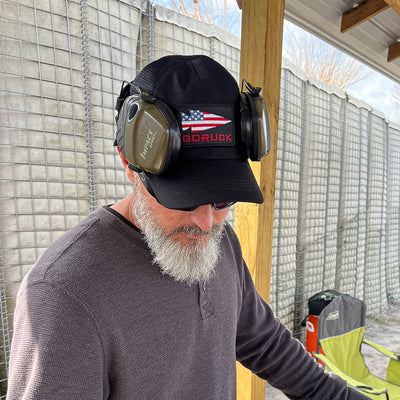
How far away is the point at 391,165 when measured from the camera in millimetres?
4832

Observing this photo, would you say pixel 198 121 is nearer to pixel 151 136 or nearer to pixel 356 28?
pixel 151 136

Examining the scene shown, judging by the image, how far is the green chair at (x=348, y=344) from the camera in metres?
2.43

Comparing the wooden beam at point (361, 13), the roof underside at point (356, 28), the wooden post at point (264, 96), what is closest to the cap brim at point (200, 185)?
the wooden post at point (264, 96)

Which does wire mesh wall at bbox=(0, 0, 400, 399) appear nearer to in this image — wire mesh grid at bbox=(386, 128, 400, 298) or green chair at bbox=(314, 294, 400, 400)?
green chair at bbox=(314, 294, 400, 400)

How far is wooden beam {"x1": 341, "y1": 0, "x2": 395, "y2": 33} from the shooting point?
2.35 m

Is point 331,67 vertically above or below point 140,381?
above

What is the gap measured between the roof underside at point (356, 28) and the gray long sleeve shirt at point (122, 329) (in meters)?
1.88

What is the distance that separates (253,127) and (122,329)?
1.60ft

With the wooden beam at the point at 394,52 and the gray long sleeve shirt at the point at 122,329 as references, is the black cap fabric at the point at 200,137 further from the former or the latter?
the wooden beam at the point at 394,52

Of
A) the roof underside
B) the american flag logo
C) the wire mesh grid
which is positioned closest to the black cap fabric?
the american flag logo

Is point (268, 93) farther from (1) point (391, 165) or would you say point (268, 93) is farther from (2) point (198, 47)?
(1) point (391, 165)

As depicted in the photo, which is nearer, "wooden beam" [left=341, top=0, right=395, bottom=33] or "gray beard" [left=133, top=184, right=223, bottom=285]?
"gray beard" [left=133, top=184, right=223, bottom=285]

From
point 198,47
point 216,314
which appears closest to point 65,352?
point 216,314

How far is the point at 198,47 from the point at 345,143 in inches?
90.8
